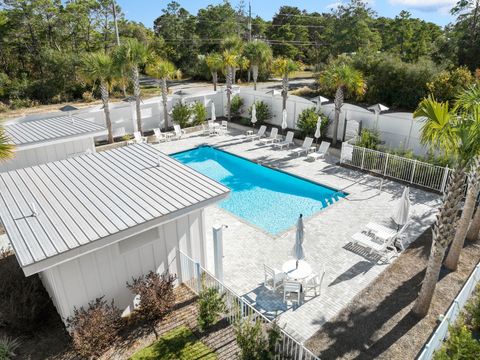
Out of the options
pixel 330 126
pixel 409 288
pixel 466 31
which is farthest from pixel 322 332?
pixel 466 31

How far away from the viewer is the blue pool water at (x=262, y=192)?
14.2 metres

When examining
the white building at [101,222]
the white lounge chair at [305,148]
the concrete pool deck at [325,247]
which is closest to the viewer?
the white building at [101,222]

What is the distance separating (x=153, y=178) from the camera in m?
9.45

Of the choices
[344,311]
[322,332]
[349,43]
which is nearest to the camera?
[322,332]

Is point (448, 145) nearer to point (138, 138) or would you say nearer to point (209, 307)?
point (209, 307)

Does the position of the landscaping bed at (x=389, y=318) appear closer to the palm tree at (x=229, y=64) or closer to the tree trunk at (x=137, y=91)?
the tree trunk at (x=137, y=91)

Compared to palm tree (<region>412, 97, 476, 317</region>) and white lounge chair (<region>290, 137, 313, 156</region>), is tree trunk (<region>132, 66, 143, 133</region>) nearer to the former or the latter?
white lounge chair (<region>290, 137, 313, 156</region>)

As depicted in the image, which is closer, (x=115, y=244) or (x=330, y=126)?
(x=115, y=244)

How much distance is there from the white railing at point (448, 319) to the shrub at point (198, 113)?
1908cm

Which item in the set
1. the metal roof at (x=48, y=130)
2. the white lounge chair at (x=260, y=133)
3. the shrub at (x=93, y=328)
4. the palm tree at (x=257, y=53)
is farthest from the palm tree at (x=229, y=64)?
the shrub at (x=93, y=328)

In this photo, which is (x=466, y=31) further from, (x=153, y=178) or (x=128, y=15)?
(x=128, y=15)

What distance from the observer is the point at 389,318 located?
8250mm

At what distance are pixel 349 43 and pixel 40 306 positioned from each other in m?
48.6

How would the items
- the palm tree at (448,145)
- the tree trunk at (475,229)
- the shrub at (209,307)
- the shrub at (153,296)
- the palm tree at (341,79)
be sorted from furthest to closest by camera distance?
1. the palm tree at (341,79)
2. the tree trunk at (475,229)
3. the shrub at (153,296)
4. the shrub at (209,307)
5. the palm tree at (448,145)
